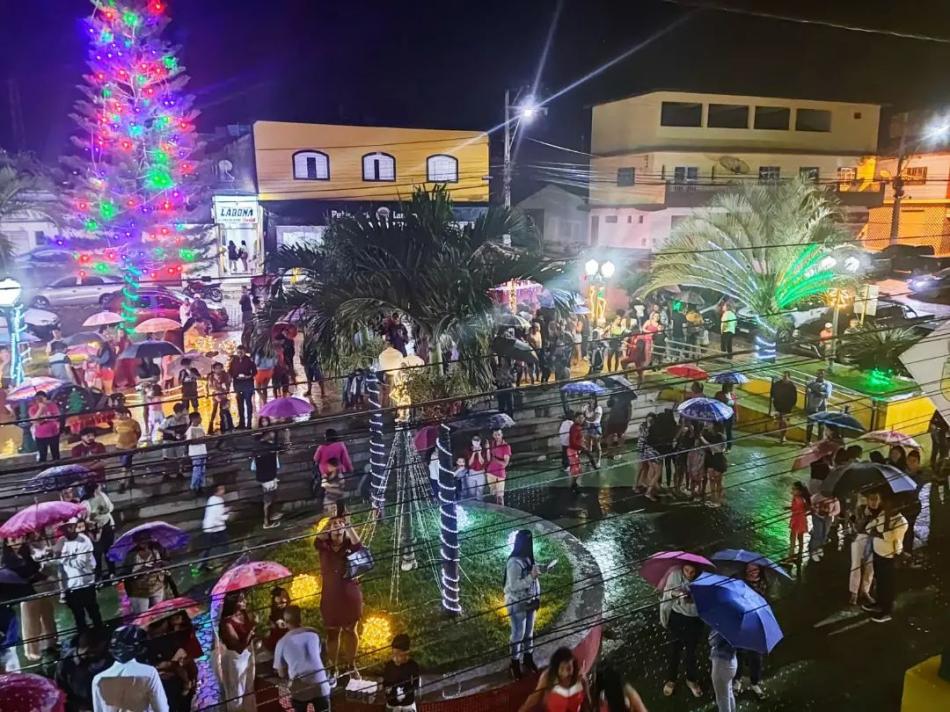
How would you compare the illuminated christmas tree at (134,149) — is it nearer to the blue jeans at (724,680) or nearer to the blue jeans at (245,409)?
the blue jeans at (245,409)

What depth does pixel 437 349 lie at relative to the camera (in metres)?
8.34

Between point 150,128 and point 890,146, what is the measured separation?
24.7m

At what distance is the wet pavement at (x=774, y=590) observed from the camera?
7621 millimetres

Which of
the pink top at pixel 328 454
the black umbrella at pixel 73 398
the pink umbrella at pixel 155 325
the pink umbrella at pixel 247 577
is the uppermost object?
the pink umbrella at pixel 155 325

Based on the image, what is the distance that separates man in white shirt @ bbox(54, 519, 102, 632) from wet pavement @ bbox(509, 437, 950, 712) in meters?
5.95

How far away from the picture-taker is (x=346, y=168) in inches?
917

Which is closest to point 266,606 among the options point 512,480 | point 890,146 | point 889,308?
point 512,480

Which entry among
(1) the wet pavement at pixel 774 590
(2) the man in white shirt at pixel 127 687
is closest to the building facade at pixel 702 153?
(1) the wet pavement at pixel 774 590

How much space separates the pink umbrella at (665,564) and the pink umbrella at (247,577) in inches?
155

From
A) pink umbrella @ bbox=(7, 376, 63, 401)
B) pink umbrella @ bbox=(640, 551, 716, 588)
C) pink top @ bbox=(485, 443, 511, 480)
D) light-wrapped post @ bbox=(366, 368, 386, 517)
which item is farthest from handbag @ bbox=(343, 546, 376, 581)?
pink umbrella @ bbox=(7, 376, 63, 401)

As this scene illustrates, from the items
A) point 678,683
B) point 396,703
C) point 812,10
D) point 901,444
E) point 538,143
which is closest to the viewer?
point 812,10

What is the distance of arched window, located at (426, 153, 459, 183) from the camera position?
24.2m

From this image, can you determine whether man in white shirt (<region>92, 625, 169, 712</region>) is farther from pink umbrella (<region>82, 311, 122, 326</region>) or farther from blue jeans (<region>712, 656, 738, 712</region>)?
pink umbrella (<region>82, 311, 122, 326</region>)

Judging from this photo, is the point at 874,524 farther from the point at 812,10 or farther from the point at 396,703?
the point at 812,10
